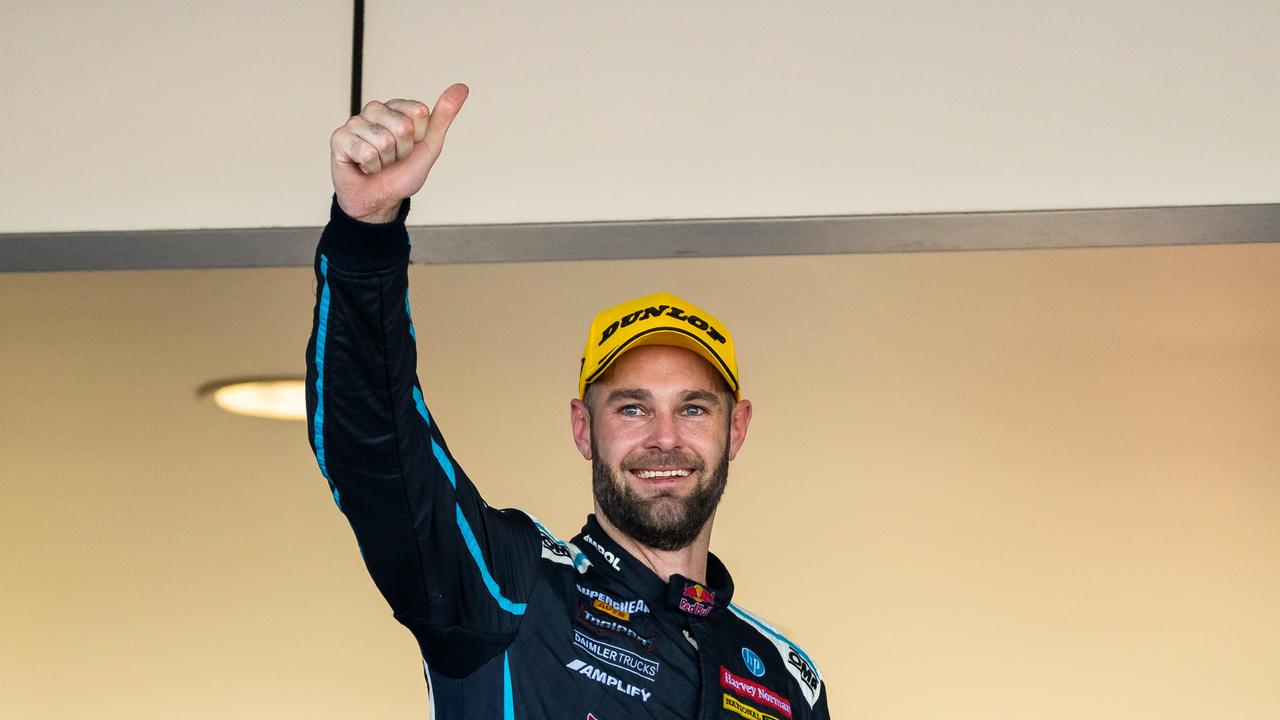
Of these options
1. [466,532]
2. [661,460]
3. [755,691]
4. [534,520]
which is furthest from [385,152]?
[755,691]

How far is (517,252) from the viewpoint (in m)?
1.73

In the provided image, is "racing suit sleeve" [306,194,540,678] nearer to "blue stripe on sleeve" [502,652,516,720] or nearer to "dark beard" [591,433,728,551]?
"blue stripe on sleeve" [502,652,516,720]

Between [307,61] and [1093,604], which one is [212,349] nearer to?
[307,61]

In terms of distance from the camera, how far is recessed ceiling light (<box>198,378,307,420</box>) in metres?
3.15

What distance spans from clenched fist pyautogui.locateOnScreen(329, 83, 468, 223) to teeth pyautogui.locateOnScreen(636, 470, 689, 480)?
56cm

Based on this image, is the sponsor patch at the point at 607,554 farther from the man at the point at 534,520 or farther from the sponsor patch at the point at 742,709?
the sponsor patch at the point at 742,709

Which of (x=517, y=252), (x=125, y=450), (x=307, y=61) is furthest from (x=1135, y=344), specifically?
(x=125, y=450)

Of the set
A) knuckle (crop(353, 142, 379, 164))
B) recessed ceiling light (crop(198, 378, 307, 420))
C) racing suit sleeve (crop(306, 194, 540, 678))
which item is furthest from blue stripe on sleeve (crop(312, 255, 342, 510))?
recessed ceiling light (crop(198, 378, 307, 420))

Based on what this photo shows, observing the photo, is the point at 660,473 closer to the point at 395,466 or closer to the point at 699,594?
the point at 699,594

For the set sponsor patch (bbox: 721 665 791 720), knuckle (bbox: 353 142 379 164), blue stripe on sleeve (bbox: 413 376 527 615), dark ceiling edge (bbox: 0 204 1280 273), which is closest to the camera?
knuckle (bbox: 353 142 379 164)

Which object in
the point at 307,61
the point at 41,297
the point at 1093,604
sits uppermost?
the point at 41,297

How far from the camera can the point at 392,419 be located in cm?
105

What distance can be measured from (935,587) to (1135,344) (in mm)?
737

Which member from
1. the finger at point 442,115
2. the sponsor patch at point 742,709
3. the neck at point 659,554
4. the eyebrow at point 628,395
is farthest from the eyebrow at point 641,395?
the finger at point 442,115
